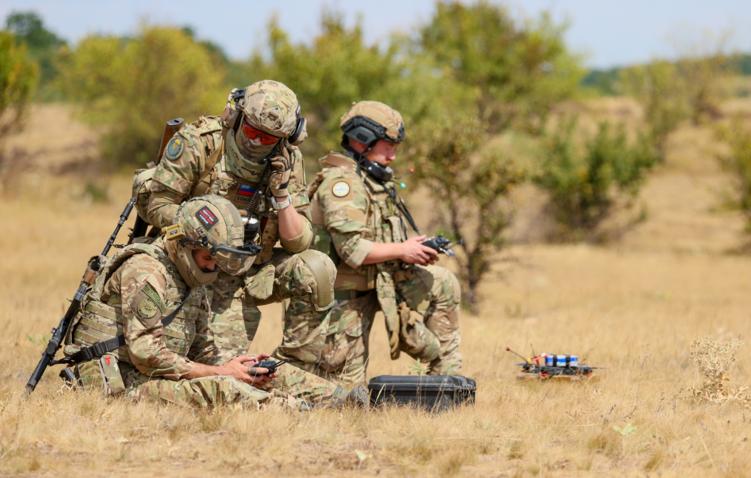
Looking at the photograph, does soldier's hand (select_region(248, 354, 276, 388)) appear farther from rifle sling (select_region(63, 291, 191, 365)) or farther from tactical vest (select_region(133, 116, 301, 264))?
tactical vest (select_region(133, 116, 301, 264))

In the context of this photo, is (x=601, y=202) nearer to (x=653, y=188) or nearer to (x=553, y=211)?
(x=553, y=211)

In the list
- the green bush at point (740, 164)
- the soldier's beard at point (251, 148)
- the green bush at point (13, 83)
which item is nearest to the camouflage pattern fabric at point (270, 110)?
the soldier's beard at point (251, 148)

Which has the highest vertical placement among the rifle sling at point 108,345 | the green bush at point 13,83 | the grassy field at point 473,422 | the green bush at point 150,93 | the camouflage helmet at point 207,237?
the green bush at point 150,93

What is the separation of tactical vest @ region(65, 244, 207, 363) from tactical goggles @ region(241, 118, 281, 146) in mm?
968

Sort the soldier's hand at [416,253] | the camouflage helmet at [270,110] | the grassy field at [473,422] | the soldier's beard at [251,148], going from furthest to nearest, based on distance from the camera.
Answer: the soldier's hand at [416,253]
the soldier's beard at [251,148]
the camouflage helmet at [270,110]
the grassy field at [473,422]

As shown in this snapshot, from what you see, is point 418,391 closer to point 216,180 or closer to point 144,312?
point 144,312

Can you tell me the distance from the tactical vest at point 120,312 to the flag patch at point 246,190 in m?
0.80

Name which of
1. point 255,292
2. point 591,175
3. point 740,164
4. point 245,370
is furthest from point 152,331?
point 591,175

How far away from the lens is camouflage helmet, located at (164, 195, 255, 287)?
19.9 feet

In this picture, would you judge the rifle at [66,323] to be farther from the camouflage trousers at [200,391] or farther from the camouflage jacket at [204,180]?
the camouflage jacket at [204,180]

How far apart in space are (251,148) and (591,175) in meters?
28.6

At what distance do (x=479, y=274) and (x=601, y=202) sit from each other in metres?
20.4

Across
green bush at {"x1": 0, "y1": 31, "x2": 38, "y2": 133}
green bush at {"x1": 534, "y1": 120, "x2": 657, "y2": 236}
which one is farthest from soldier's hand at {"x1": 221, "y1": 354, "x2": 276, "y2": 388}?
green bush at {"x1": 534, "y1": 120, "x2": 657, "y2": 236}

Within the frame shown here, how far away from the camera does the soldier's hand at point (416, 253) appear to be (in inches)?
295
